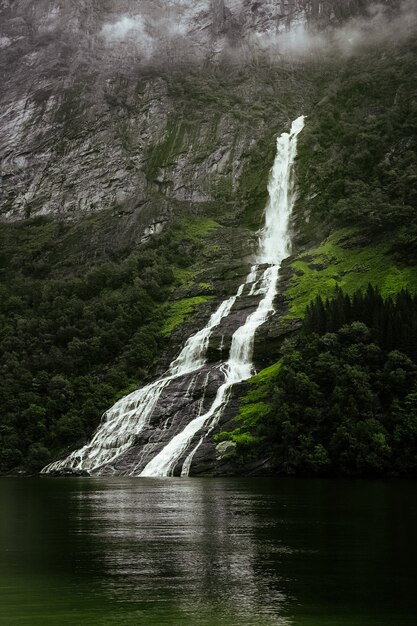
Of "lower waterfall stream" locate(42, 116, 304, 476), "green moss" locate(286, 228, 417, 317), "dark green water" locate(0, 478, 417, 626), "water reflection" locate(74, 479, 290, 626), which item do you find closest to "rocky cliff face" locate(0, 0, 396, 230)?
"green moss" locate(286, 228, 417, 317)

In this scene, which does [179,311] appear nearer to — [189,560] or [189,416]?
[189,416]

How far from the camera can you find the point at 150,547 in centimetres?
2300

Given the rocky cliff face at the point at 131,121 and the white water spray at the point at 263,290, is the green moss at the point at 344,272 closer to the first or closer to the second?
the white water spray at the point at 263,290

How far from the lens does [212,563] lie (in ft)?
65.4

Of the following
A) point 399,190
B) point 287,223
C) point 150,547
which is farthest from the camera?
point 287,223

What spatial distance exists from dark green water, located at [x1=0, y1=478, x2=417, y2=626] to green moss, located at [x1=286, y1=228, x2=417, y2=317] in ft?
217

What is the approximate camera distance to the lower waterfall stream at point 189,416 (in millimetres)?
71438

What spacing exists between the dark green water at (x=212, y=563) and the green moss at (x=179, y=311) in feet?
231

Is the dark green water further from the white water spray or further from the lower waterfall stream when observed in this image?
the lower waterfall stream

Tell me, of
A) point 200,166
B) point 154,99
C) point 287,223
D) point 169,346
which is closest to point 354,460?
point 169,346

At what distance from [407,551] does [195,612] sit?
8.61 m

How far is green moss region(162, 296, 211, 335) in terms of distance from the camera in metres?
108

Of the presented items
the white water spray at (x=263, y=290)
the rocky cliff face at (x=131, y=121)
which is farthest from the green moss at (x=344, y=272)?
the rocky cliff face at (x=131, y=121)

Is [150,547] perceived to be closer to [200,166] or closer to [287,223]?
[287,223]
